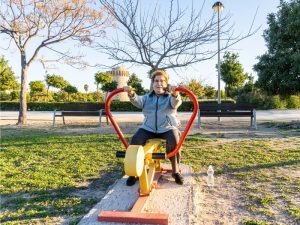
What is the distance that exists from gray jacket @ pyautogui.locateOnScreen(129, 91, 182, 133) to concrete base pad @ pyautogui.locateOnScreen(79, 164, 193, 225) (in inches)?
27.1

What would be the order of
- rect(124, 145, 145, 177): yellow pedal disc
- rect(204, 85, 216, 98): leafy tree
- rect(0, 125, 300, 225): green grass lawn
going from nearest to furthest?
rect(124, 145, 145, 177): yellow pedal disc, rect(0, 125, 300, 225): green grass lawn, rect(204, 85, 216, 98): leafy tree

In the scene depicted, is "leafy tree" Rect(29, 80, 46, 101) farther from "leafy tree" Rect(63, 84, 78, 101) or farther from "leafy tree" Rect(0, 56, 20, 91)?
"leafy tree" Rect(63, 84, 78, 101)

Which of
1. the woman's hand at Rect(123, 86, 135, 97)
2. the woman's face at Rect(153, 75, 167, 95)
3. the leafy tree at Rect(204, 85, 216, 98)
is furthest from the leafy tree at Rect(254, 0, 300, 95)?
the leafy tree at Rect(204, 85, 216, 98)

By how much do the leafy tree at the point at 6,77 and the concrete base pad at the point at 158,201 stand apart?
3270 centimetres

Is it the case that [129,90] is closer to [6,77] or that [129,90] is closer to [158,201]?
[158,201]

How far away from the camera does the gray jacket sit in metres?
3.86

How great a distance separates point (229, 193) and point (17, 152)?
167 inches

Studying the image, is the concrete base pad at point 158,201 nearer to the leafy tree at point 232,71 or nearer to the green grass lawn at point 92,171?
the green grass lawn at point 92,171

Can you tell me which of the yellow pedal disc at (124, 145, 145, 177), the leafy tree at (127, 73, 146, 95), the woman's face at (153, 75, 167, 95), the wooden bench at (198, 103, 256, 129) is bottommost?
the yellow pedal disc at (124, 145, 145, 177)

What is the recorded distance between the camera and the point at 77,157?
19.1 feet

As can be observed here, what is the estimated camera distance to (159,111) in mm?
3883

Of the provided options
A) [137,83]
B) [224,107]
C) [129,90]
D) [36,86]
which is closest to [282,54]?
[224,107]

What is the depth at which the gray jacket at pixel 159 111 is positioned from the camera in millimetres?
3855

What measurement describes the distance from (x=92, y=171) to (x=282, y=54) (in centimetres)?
918
